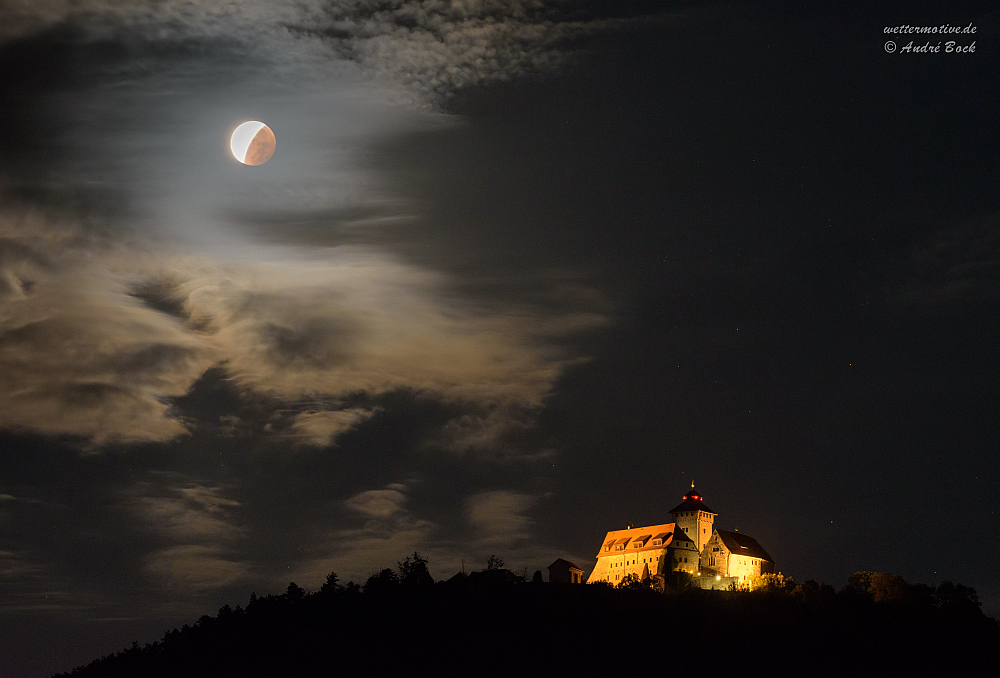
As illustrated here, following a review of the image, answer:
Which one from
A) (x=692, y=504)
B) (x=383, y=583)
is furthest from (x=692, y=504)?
(x=383, y=583)

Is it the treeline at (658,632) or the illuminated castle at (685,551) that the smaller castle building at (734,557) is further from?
the treeline at (658,632)

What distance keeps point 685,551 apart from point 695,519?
6.77 meters

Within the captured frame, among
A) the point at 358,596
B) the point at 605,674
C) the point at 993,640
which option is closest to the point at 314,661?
the point at 358,596

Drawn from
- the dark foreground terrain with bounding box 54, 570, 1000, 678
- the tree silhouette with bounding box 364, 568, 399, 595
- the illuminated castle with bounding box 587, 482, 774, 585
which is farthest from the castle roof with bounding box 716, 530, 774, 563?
the tree silhouette with bounding box 364, 568, 399, 595

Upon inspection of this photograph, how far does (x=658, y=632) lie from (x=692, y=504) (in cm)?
2742

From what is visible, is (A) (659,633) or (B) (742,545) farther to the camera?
(B) (742,545)

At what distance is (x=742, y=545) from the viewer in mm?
152625

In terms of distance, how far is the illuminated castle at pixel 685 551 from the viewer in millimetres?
145250

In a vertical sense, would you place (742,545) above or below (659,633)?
above

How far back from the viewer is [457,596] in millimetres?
148375

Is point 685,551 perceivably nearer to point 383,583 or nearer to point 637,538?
point 637,538

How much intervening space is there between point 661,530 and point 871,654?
33905 millimetres

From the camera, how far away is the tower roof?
505 feet

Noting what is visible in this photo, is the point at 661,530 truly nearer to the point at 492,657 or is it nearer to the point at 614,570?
the point at 614,570
